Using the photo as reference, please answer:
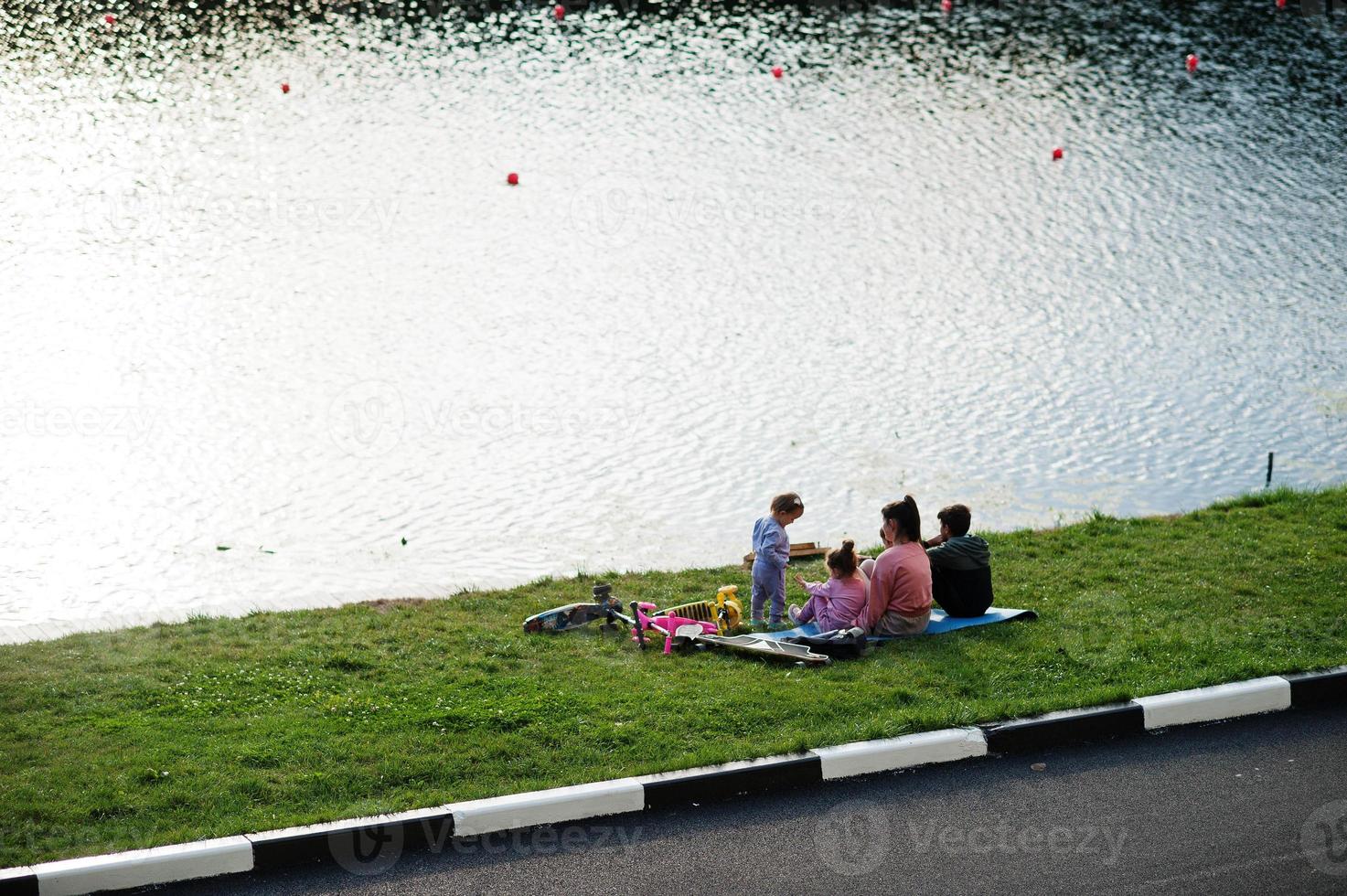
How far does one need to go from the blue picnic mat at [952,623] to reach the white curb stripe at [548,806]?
7.81 feet

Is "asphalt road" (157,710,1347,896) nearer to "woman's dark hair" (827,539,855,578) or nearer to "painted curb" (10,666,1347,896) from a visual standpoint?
"painted curb" (10,666,1347,896)

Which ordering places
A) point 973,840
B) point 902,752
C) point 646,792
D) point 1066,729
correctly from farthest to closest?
point 1066,729 < point 902,752 < point 646,792 < point 973,840

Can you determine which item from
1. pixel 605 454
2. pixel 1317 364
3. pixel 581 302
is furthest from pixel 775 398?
pixel 1317 364

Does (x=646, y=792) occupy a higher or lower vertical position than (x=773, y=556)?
lower

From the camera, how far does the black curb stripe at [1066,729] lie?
26.3 ft

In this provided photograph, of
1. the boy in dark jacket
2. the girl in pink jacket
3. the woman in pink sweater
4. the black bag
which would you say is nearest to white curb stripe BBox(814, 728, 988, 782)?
the black bag

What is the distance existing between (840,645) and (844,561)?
828 millimetres

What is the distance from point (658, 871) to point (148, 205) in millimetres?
17535

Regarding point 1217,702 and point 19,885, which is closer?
point 19,885

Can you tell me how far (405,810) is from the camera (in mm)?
7004

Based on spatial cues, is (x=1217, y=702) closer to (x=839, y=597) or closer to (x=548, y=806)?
(x=839, y=597)

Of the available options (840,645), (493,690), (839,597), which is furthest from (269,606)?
(840,645)

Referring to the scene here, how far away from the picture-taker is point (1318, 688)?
8648mm

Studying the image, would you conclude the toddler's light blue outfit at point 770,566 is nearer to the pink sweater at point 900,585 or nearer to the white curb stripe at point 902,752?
the pink sweater at point 900,585
